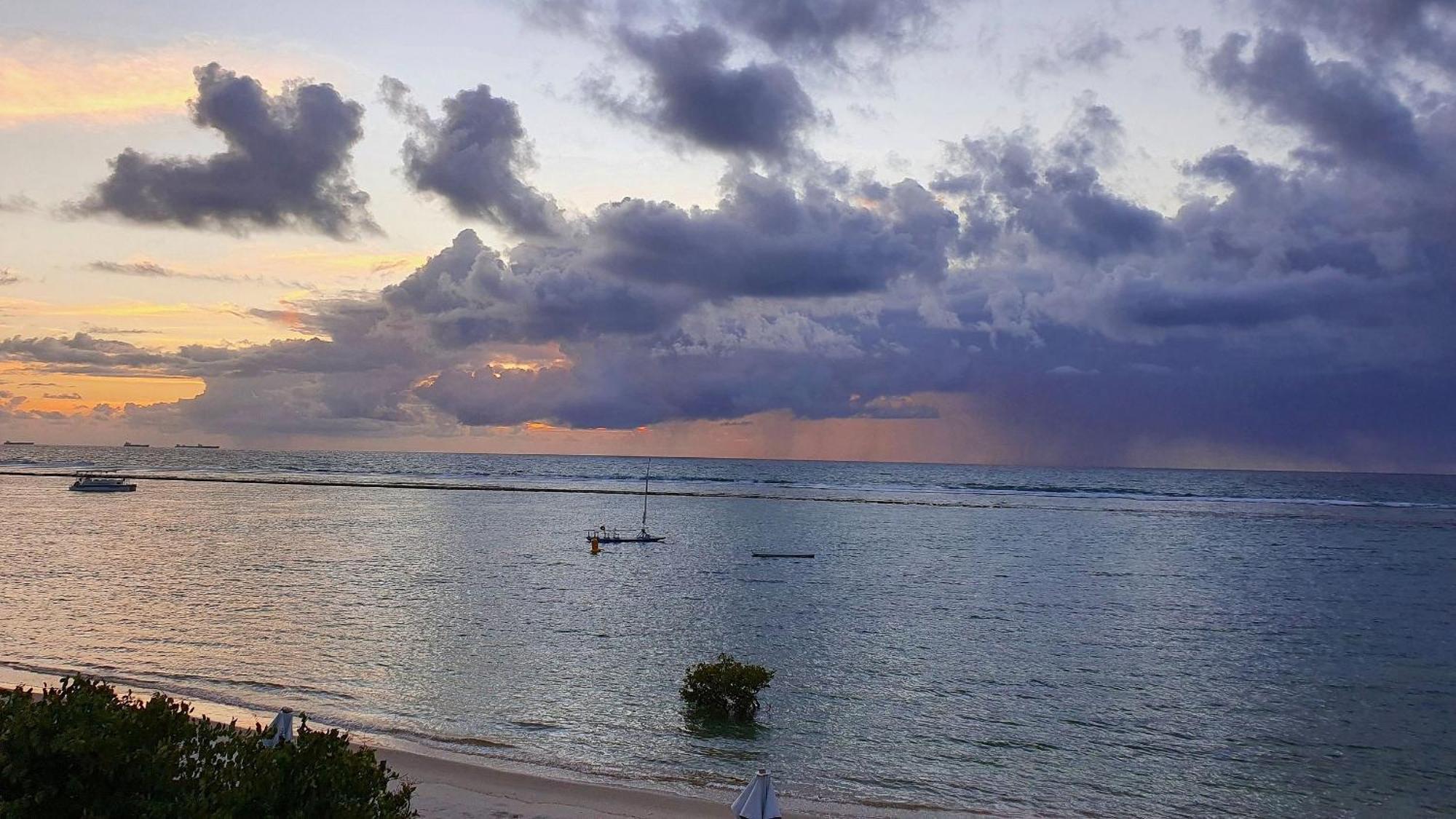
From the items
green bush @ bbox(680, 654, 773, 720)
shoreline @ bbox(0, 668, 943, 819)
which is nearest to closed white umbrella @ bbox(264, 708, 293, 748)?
shoreline @ bbox(0, 668, 943, 819)

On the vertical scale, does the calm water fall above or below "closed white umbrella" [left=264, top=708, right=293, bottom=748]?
below

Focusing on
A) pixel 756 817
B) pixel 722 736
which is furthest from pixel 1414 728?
pixel 756 817

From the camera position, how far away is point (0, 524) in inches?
2948

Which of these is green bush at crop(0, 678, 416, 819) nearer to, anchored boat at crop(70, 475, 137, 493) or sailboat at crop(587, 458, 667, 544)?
sailboat at crop(587, 458, 667, 544)

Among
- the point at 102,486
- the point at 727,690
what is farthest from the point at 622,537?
the point at 102,486

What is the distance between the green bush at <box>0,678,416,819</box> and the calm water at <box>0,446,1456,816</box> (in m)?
11.2

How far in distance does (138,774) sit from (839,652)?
88.5 ft

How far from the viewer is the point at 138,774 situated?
8797 mm

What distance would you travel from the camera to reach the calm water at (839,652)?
819 inches

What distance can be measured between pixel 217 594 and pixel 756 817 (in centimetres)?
3925

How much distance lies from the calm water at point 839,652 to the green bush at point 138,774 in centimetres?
1115

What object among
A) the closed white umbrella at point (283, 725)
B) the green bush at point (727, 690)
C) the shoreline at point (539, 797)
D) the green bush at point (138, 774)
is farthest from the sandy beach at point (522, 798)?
the green bush at point (138, 774)

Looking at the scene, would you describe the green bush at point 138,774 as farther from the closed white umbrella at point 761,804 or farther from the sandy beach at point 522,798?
the sandy beach at point 522,798

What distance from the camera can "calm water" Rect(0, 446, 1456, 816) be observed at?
68.2 ft
